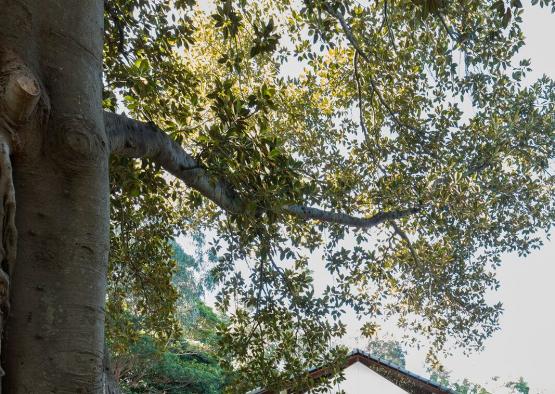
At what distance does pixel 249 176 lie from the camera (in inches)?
145

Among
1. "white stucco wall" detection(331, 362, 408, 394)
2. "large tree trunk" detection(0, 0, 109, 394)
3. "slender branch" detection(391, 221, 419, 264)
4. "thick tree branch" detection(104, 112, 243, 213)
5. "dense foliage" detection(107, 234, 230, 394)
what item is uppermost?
"dense foliage" detection(107, 234, 230, 394)

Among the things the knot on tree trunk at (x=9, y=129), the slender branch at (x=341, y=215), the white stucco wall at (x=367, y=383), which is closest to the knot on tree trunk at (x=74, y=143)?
the knot on tree trunk at (x=9, y=129)

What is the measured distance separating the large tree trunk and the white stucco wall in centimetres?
1023

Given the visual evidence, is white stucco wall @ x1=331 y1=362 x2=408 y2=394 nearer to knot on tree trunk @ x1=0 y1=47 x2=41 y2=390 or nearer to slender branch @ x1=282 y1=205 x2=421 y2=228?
slender branch @ x1=282 y1=205 x2=421 y2=228

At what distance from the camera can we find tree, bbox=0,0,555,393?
1816mm

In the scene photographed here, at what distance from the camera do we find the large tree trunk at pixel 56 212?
171 centimetres

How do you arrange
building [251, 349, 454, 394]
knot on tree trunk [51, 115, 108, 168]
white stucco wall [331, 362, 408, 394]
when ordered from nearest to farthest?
knot on tree trunk [51, 115, 108, 168] < building [251, 349, 454, 394] < white stucco wall [331, 362, 408, 394]

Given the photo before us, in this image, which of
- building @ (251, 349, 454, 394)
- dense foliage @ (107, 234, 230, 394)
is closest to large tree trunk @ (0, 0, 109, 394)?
dense foliage @ (107, 234, 230, 394)

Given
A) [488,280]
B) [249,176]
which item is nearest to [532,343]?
[488,280]

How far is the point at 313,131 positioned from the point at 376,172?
4.06ft

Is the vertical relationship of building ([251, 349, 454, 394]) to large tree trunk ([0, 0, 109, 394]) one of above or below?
above

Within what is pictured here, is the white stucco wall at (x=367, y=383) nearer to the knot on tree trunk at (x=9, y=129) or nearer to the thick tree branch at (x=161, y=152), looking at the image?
the thick tree branch at (x=161, y=152)

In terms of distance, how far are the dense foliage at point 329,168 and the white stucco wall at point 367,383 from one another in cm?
317

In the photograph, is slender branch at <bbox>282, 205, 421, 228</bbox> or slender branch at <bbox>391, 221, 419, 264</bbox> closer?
slender branch at <bbox>282, 205, 421, 228</bbox>
